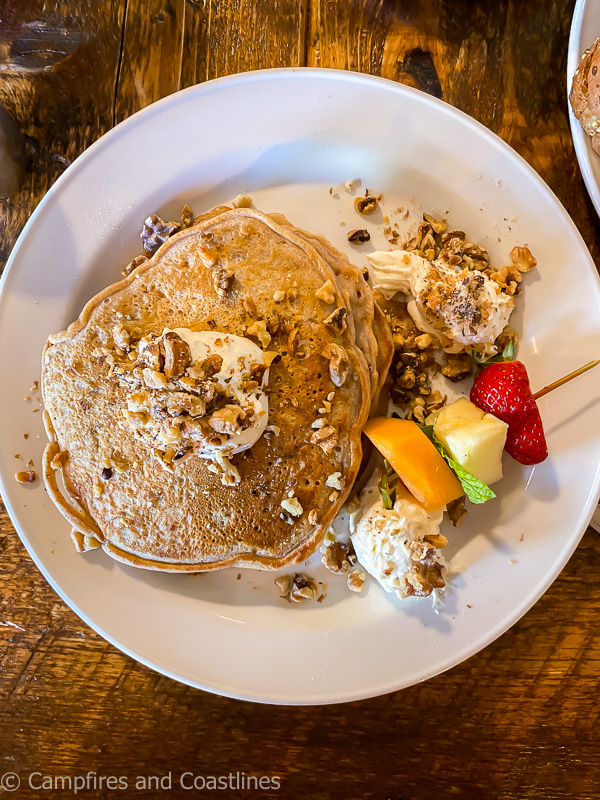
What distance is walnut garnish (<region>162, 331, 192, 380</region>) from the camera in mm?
1116

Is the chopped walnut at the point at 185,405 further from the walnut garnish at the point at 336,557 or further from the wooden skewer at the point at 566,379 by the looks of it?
the wooden skewer at the point at 566,379

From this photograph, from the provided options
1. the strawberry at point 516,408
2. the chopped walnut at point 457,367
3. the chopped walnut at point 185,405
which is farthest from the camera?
the chopped walnut at point 457,367

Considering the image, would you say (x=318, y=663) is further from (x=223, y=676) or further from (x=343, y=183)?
(x=343, y=183)

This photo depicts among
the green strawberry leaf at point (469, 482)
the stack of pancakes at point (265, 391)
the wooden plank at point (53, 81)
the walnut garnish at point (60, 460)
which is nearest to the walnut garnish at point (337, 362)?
the stack of pancakes at point (265, 391)

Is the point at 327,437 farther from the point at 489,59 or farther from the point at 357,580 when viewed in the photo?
the point at 489,59

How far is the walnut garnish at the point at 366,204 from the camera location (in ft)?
4.82

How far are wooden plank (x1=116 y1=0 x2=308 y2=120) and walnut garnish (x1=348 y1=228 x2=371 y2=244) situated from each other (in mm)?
566

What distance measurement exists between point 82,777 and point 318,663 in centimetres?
92

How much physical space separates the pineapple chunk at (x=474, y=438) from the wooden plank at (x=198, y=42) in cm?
115

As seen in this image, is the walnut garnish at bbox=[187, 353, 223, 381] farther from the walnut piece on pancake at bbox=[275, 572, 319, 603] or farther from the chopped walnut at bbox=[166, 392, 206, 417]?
the walnut piece on pancake at bbox=[275, 572, 319, 603]

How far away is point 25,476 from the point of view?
4.83ft

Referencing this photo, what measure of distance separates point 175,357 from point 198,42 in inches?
43.6
